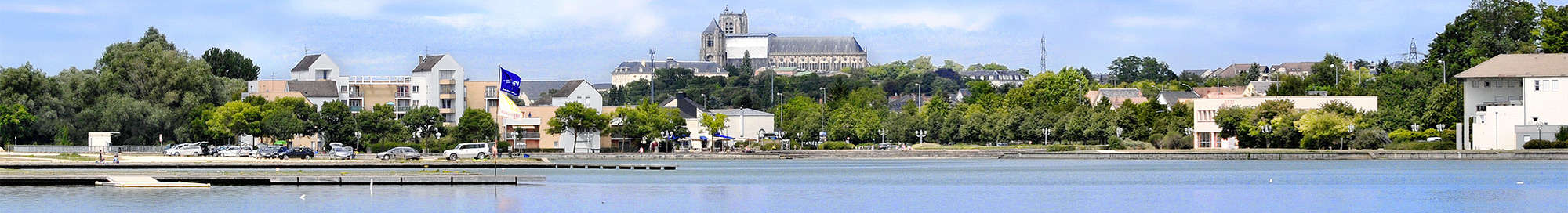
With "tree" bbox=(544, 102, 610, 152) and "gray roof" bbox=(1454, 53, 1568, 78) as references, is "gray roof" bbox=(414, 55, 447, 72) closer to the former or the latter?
"tree" bbox=(544, 102, 610, 152)

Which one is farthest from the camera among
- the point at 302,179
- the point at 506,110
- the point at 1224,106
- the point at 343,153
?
the point at 1224,106

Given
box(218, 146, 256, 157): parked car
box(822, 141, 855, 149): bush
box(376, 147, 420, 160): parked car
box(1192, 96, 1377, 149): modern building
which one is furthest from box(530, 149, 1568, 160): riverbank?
box(218, 146, 256, 157): parked car

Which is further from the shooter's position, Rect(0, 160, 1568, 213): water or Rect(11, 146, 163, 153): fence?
Rect(11, 146, 163, 153): fence

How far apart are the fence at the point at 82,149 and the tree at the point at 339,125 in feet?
32.1

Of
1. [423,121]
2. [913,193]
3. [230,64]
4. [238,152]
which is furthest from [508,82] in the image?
[230,64]

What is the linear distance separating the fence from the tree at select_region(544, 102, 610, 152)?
79.8 ft

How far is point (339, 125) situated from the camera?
113 m

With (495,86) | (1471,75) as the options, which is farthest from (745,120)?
(1471,75)

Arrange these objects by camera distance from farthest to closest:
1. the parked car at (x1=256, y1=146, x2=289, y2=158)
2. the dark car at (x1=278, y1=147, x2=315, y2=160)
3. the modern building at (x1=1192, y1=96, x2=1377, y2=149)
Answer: the modern building at (x1=1192, y1=96, x2=1377, y2=149)
the parked car at (x1=256, y1=146, x2=289, y2=158)
the dark car at (x1=278, y1=147, x2=315, y2=160)

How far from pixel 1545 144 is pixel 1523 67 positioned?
8496mm

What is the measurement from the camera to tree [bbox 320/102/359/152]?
112188 millimetres

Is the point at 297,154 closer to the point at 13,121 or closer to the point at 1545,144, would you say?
the point at 13,121

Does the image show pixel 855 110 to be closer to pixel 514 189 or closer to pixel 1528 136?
pixel 1528 136

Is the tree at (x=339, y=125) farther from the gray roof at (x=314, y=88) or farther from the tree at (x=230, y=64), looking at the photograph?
the tree at (x=230, y=64)
